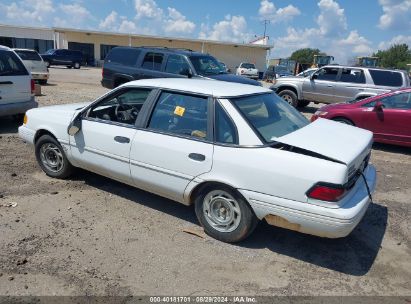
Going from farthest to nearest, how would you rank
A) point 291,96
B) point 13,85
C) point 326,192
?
point 291,96, point 13,85, point 326,192

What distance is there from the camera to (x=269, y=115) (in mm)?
4234

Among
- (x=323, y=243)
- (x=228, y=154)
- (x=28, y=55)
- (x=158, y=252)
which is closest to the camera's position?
(x=228, y=154)

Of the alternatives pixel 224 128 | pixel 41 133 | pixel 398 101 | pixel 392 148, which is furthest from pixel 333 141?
pixel 392 148

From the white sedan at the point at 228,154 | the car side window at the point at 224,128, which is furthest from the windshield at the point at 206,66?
the car side window at the point at 224,128

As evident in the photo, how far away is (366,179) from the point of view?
13.6ft

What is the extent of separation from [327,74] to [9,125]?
10019mm

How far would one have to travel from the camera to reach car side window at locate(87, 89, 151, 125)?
15.2ft

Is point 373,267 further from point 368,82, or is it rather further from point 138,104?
point 368,82

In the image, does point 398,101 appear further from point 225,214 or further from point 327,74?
point 225,214

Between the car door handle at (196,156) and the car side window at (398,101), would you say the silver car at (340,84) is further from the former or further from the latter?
the car door handle at (196,156)

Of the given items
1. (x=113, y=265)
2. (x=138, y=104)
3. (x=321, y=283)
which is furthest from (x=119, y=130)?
(x=321, y=283)

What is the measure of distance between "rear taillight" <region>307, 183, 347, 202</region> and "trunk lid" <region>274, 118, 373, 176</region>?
0.85 feet

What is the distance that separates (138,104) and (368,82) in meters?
9.57

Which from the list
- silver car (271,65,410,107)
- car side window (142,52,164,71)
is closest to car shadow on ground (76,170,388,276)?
car side window (142,52,164,71)
